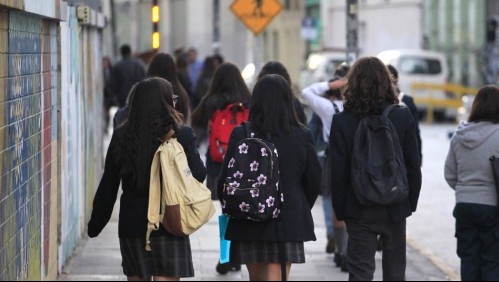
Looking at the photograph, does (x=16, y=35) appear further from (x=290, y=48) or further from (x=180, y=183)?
(x=290, y=48)

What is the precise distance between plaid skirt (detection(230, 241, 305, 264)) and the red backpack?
261cm

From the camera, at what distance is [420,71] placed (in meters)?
37.5

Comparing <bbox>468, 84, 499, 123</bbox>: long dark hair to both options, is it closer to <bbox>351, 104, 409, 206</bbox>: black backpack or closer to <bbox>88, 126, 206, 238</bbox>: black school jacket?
<bbox>351, 104, 409, 206</bbox>: black backpack

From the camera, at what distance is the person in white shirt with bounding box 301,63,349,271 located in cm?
1100

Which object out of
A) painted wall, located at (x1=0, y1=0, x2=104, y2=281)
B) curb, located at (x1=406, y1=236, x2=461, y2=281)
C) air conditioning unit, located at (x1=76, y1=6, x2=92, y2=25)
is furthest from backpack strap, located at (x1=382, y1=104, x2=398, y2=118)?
air conditioning unit, located at (x1=76, y1=6, x2=92, y2=25)

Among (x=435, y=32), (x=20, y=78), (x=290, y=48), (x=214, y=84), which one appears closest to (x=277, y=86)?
(x=20, y=78)

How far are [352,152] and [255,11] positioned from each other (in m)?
12.3

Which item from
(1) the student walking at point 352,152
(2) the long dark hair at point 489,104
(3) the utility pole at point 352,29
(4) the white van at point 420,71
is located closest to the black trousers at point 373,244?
(1) the student walking at point 352,152

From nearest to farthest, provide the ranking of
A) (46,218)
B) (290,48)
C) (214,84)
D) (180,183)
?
(180,183) → (46,218) → (214,84) → (290,48)

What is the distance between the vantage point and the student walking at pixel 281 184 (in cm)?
775

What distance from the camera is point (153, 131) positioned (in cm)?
722

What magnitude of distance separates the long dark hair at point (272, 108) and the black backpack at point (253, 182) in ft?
0.58

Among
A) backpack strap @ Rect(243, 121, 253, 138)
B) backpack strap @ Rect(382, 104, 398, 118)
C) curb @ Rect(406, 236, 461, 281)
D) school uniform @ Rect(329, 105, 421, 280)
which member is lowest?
curb @ Rect(406, 236, 461, 281)

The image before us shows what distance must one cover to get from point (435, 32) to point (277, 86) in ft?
135
